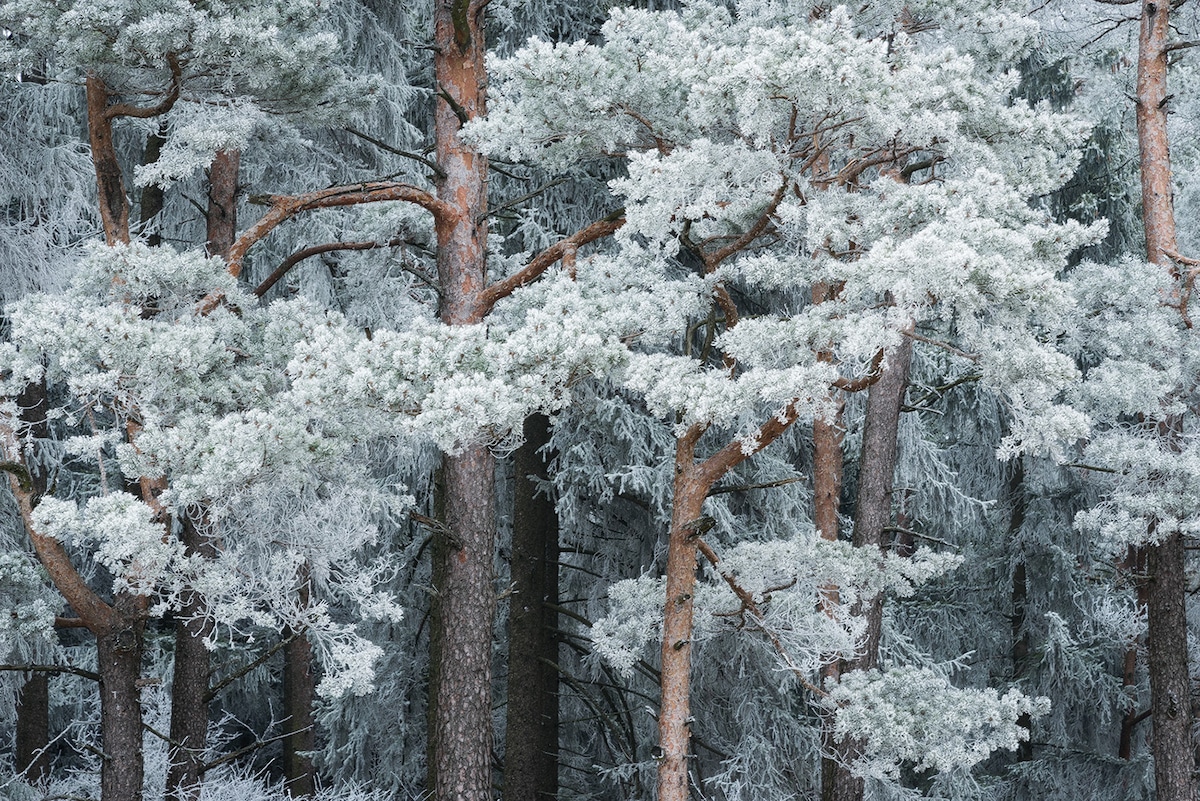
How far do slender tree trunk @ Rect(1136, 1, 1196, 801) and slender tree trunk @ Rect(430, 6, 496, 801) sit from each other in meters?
4.42

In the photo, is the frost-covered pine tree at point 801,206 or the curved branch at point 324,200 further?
the curved branch at point 324,200

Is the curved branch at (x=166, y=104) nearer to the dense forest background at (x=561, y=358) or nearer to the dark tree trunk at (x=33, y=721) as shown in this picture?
the dense forest background at (x=561, y=358)

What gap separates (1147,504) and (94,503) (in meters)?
6.17

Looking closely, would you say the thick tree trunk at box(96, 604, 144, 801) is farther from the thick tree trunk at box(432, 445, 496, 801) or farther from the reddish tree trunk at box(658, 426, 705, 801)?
the reddish tree trunk at box(658, 426, 705, 801)

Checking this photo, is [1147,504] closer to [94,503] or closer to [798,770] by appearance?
[798,770]

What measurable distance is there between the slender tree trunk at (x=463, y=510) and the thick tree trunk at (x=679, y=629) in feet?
3.30

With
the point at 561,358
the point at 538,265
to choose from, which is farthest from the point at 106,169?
Result: the point at 561,358

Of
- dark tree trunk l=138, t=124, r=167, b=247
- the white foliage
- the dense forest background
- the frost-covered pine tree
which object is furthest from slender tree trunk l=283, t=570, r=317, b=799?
the white foliage

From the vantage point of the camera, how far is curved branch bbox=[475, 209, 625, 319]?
6695 mm

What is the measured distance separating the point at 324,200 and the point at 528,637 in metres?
4.16

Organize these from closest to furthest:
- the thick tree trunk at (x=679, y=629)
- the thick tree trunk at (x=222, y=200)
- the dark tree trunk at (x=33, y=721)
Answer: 1. the thick tree trunk at (x=679, y=629)
2. the thick tree trunk at (x=222, y=200)
3. the dark tree trunk at (x=33, y=721)

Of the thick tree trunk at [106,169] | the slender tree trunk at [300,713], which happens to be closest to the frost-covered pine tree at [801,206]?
the thick tree trunk at [106,169]

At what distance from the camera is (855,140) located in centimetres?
574

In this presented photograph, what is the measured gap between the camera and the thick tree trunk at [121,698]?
19.0ft
